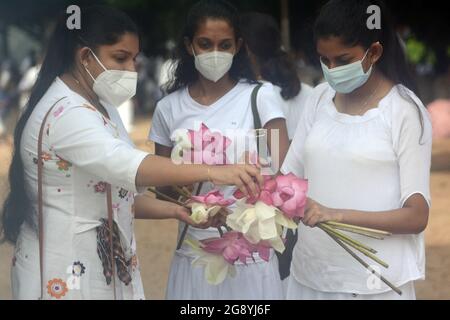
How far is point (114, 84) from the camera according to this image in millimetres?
3676

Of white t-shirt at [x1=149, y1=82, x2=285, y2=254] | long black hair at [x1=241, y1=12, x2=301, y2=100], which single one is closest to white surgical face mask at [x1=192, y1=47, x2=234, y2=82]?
white t-shirt at [x1=149, y1=82, x2=285, y2=254]

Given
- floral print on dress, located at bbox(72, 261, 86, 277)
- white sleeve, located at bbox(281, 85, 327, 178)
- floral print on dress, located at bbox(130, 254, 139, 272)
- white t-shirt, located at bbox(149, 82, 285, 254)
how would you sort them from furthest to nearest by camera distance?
white t-shirt, located at bbox(149, 82, 285, 254)
white sleeve, located at bbox(281, 85, 327, 178)
floral print on dress, located at bbox(130, 254, 139, 272)
floral print on dress, located at bbox(72, 261, 86, 277)

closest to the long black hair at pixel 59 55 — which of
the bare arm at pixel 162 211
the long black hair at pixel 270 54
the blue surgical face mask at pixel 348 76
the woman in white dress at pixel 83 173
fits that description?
the woman in white dress at pixel 83 173

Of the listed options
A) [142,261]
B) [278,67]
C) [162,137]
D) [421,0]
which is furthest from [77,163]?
[421,0]

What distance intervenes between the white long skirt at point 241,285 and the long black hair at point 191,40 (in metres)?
0.90

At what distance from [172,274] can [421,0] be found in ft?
43.2

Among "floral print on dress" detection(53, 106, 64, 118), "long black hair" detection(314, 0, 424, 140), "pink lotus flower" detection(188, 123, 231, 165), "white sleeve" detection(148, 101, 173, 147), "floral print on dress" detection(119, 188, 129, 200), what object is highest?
"long black hair" detection(314, 0, 424, 140)

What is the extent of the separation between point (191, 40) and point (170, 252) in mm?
5033

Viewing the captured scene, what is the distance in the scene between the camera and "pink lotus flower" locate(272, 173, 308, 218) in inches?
140

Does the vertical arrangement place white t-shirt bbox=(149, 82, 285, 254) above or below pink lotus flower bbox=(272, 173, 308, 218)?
above

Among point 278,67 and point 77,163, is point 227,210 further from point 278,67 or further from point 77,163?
point 278,67

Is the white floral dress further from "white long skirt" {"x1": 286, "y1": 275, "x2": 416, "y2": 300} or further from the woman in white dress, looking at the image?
"white long skirt" {"x1": 286, "y1": 275, "x2": 416, "y2": 300}

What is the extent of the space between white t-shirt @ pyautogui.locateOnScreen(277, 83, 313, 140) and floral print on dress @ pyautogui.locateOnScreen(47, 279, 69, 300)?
2.08 meters
